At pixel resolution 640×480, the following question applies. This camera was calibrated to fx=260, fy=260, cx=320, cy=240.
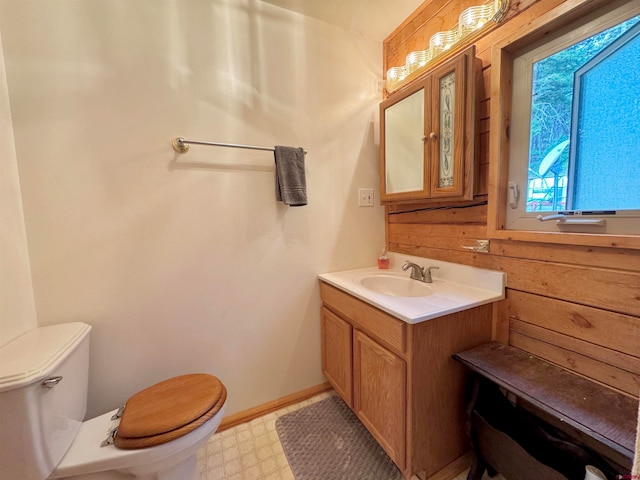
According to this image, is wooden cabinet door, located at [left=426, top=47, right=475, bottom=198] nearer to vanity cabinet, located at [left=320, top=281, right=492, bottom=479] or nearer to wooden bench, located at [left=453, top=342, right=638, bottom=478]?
vanity cabinet, located at [left=320, top=281, right=492, bottom=479]

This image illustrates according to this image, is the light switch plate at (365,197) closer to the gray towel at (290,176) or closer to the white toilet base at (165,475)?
the gray towel at (290,176)

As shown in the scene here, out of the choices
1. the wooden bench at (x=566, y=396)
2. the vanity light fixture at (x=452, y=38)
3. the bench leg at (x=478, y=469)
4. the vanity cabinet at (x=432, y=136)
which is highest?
the vanity light fixture at (x=452, y=38)

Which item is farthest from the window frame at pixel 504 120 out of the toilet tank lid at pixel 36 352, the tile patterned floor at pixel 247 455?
the toilet tank lid at pixel 36 352

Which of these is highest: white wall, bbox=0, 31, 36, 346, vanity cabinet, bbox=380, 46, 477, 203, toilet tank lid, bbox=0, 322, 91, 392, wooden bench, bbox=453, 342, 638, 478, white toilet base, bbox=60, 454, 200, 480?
vanity cabinet, bbox=380, 46, 477, 203

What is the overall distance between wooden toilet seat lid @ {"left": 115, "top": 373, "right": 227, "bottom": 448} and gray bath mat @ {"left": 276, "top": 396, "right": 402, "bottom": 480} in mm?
531

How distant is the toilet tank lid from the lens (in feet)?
2.50

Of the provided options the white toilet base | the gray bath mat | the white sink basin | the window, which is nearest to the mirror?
the window

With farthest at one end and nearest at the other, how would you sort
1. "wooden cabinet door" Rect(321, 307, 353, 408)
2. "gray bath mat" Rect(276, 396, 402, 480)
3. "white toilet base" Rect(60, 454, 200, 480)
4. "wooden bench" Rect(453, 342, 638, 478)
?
"wooden cabinet door" Rect(321, 307, 353, 408) < "gray bath mat" Rect(276, 396, 402, 480) < "white toilet base" Rect(60, 454, 200, 480) < "wooden bench" Rect(453, 342, 638, 478)

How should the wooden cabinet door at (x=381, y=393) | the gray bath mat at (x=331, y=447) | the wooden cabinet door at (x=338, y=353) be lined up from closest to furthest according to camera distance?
the wooden cabinet door at (x=381, y=393)
the gray bath mat at (x=331, y=447)
the wooden cabinet door at (x=338, y=353)

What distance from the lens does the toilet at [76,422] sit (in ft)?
2.56

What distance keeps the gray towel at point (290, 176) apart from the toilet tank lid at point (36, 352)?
1049mm

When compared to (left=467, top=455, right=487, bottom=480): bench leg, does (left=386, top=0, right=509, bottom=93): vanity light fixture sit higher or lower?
higher

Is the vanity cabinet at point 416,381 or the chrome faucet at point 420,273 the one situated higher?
the chrome faucet at point 420,273

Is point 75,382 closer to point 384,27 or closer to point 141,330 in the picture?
point 141,330
